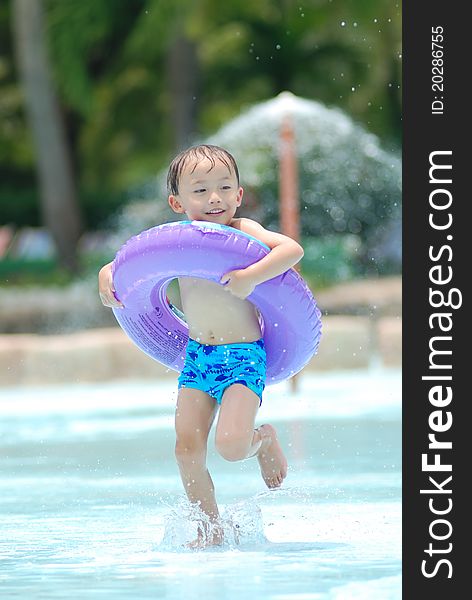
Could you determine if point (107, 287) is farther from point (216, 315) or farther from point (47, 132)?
point (47, 132)

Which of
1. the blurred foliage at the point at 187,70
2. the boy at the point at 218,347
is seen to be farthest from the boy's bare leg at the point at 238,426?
the blurred foliage at the point at 187,70

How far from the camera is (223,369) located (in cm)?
429

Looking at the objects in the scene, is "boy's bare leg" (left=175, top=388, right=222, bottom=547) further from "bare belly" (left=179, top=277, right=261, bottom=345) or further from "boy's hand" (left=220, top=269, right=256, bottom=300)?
"boy's hand" (left=220, top=269, right=256, bottom=300)

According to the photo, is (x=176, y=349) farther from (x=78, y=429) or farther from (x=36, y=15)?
(x=36, y=15)

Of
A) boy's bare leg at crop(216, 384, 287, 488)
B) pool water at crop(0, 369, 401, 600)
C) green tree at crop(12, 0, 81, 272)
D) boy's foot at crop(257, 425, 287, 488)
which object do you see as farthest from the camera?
green tree at crop(12, 0, 81, 272)

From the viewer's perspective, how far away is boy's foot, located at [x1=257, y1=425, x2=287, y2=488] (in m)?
4.43

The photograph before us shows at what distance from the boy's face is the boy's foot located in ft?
2.30

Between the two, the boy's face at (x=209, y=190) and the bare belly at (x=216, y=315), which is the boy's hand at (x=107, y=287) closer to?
the bare belly at (x=216, y=315)

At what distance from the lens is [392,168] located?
17.6 metres

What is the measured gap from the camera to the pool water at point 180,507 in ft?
12.1

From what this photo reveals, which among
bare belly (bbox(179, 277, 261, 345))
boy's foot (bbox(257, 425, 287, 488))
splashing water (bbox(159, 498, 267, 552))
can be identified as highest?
bare belly (bbox(179, 277, 261, 345))

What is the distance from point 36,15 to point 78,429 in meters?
A: 11.3

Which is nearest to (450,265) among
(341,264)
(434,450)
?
(434,450)

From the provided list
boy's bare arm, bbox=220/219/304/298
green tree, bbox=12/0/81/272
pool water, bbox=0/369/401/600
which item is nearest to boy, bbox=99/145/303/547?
boy's bare arm, bbox=220/219/304/298
